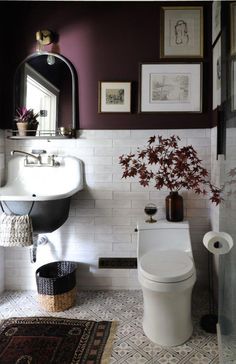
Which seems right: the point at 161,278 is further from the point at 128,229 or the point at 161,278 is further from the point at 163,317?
the point at 128,229

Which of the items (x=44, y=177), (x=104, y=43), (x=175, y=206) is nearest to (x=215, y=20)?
(x=104, y=43)

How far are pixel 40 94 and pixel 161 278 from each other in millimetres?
1671

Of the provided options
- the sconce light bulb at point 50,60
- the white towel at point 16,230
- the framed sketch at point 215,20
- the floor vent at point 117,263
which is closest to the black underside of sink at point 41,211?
the white towel at point 16,230

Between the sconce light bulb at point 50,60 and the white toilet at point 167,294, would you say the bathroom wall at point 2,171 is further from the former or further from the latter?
the white toilet at point 167,294

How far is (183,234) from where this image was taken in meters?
2.09

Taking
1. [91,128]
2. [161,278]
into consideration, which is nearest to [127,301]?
[161,278]

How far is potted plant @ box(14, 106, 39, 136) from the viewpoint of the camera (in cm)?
221

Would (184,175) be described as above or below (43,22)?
below

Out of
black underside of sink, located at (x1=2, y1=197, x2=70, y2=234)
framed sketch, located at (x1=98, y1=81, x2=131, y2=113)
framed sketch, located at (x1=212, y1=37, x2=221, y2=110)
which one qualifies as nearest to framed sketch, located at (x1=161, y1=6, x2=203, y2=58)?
framed sketch, located at (x1=212, y1=37, x2=221, y2=110)

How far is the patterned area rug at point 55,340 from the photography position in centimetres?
159

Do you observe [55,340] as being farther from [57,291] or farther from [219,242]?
[219,242]

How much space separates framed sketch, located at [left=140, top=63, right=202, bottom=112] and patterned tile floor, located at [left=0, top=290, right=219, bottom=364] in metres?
1.50

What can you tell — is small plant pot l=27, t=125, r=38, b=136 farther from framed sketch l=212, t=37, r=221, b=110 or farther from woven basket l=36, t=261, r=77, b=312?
framed sketch l=212, t=37, r=221, b=110

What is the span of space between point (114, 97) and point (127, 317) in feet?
5.38
